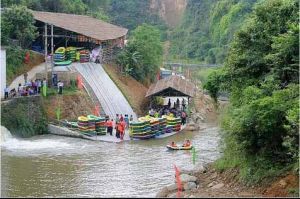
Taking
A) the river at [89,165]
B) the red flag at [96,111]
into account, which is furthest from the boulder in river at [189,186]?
the red flag at [96,111]

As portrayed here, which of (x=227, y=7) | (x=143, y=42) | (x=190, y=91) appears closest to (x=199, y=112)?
(x=190, y=91)

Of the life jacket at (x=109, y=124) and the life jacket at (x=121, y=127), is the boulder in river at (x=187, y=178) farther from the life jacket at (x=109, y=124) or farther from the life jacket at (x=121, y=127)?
the life jacket at (x=109, y=124)

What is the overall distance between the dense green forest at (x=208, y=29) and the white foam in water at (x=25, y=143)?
41.3 m

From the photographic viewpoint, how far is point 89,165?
26.6 m

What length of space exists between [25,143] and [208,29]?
59114 millimetres

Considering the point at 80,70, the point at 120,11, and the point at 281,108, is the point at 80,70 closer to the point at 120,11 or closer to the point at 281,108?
the point at 281,108

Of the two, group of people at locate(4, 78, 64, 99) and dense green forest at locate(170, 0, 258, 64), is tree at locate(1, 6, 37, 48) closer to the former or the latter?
group of people at locate(4, 78, 64, 99)

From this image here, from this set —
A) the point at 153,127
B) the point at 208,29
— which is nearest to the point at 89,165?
the point at 153,127

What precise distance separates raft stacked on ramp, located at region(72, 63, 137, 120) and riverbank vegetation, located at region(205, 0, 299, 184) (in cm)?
1607

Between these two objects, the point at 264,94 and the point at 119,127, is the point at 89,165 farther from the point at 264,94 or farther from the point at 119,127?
the point at 264,94

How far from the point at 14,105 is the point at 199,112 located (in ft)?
58.5

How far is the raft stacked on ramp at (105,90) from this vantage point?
39844mm

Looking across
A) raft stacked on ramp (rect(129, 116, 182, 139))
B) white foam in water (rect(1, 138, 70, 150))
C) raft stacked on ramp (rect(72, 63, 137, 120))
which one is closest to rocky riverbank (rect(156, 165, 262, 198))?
white foam in water (rect(1, 138, 70, 150))

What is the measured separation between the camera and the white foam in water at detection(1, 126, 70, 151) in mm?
30233
